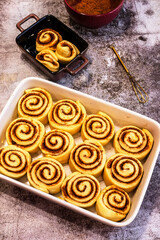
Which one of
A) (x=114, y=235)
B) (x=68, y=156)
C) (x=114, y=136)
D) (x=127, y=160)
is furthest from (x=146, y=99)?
(x=114, y=235)

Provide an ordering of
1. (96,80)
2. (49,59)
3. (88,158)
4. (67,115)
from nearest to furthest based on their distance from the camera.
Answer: (88,158) < (67,115) < (49,59) < (96,80)

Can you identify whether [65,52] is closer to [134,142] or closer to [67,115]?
[67,115]

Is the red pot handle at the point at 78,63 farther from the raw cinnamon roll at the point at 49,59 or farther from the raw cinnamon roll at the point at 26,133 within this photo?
the raw cinnamon roll at the point at 26,133

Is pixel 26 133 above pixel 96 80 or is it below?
above

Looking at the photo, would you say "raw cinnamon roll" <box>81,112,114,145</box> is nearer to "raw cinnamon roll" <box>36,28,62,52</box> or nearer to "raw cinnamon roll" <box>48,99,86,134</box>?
"raw cinnamon roll" <box>48,99,86,134</box>

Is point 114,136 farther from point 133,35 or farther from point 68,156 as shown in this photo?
point 133,35

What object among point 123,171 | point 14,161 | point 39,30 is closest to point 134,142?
point 123,171

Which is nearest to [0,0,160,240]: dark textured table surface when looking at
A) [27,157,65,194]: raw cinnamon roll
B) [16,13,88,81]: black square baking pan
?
[16,13,88,81]: black square baking pan
